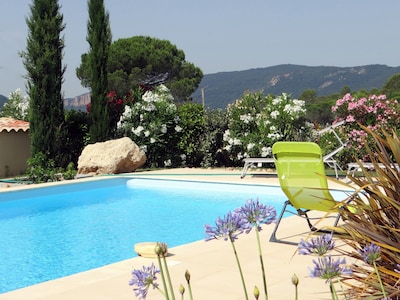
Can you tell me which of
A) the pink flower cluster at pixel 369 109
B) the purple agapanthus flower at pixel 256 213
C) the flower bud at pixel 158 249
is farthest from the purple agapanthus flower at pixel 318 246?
the pink flower cluster at pixel 369 109

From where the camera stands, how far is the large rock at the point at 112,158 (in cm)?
1368

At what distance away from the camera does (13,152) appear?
48.8 feet

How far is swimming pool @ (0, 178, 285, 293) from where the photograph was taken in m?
6.43

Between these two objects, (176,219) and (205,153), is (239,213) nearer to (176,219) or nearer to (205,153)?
(176,219)

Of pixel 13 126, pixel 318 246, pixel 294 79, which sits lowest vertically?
pixel 318 246

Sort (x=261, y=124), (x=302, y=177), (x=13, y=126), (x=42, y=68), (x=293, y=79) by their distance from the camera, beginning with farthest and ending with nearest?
(x=293, y=79)
(x=13, y=126)
(x=42, y=68)
(x=261, y=124)
(x=302, y=177)

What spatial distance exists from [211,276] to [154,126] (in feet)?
35.5

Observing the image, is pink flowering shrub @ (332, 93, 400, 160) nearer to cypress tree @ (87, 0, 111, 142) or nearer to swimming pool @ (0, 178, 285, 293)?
swimming pool @ (0, 178, 285, 293)

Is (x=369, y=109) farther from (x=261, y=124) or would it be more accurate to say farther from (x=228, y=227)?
(x=228, y=227)

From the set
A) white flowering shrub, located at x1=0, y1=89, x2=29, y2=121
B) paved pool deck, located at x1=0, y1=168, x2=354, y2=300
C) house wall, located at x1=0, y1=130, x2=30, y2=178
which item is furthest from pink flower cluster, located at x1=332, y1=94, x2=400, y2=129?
white flowering shrub, located at x1=0, y1=89, x2=29, y2=121

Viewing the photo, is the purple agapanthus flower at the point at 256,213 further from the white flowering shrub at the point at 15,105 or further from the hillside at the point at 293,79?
the hillside at the point at 293,79

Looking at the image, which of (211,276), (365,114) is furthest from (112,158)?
(211,276)

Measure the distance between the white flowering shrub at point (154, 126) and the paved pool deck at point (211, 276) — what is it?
9.36m

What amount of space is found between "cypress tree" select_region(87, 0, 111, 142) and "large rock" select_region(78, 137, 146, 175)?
82 centimetres
